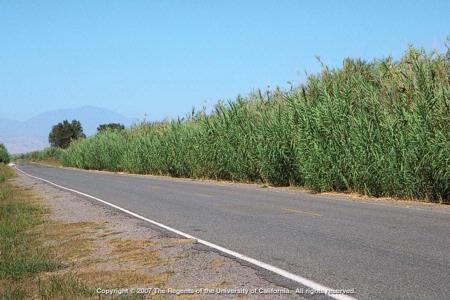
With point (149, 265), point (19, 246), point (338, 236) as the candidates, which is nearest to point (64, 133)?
point (19, 246)

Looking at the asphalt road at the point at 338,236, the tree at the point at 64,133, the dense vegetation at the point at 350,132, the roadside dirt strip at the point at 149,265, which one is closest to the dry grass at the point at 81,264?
the roadside dirt strip at the point at 149,265

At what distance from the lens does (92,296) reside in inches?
246

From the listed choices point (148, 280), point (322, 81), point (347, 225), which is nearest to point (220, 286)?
point (148, 280)

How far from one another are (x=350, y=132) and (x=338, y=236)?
31.3 feet

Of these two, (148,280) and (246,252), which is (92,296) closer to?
(148,280)

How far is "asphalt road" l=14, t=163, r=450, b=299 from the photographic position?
20.8ft

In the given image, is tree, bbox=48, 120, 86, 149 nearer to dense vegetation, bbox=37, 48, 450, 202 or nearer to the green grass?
dense vegetation, bbox=37, 48, 450, 202

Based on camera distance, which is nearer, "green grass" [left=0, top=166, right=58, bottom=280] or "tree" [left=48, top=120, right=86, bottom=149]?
"green grass" [left=0, top=166, right=58, bottom=280]

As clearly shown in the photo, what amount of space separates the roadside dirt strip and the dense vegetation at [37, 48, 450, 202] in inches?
318

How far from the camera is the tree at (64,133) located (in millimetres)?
154875

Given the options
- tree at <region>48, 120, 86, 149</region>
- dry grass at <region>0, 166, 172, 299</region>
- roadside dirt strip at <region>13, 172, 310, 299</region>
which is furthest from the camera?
tree at <region>48, 120, 86, 149</region>

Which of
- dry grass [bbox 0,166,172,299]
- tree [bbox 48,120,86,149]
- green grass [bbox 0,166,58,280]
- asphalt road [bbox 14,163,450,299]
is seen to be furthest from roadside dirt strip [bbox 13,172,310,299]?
tree [bbox 48,120,86,149]

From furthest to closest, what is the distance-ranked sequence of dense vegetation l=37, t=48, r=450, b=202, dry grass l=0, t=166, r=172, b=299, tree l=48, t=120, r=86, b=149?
1. tree l=48, t=120, r=86, b=149
2. dense vegetation l=37, t=48, r=450, b=202
3. dry grass l=0, t=166, r=172, b=299

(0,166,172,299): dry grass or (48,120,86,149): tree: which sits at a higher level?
(48,120,86,149): tree
